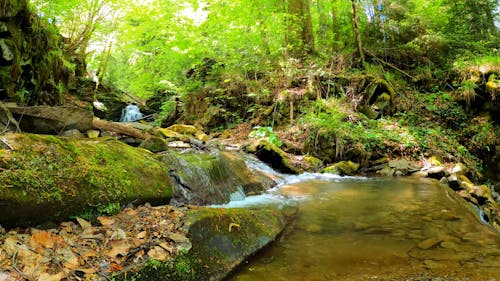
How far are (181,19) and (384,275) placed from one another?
13201 millimetres

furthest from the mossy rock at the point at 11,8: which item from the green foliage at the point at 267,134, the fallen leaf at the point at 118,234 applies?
the green foliage at the point at 267,134

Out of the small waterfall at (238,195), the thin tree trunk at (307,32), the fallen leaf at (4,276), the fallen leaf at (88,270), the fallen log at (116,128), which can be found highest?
the thin tree trunk at (307,32)

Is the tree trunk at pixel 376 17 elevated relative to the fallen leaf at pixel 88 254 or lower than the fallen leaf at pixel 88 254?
elevated

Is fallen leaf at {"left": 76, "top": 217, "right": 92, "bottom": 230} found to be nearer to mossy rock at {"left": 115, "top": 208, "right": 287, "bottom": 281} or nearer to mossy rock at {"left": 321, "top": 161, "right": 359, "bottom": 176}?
mossy rock at {"left": 115, "top": 208, "right": 287, "bottom": 281}

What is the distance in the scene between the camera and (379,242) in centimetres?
347

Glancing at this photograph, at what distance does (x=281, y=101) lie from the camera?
37.4ft

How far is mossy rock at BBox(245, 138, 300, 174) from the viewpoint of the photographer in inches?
326

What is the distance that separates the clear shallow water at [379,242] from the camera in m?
2.75

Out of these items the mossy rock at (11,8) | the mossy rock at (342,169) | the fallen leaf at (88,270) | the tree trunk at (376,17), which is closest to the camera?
the fallen leaf at (88,270)

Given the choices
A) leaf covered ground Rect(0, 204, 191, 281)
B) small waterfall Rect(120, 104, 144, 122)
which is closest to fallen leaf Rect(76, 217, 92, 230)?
leaf covered ground Rect(0, 204, 191, 281)

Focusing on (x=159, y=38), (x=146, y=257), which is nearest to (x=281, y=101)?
(x=159, y=38)

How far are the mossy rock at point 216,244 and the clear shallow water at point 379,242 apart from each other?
137 millimetres

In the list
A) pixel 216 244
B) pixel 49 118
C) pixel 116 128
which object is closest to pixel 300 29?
pixel 116 128

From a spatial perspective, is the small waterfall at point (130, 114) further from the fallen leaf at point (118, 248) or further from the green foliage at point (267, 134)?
the fallen leaf at point (118, 248)
